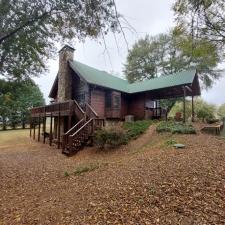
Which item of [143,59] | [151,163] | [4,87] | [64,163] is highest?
[143,59]

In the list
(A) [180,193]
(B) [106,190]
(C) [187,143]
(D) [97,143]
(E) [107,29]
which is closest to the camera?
(A) [180,193]

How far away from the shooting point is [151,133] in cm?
1374

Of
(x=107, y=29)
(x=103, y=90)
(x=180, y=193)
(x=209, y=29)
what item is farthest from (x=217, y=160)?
(x=103, y=90)

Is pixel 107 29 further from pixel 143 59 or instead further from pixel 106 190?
pixel 143 59

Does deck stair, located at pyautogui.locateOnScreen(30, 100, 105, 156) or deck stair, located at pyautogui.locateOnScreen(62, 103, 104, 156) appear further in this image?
deck stair, located at pyautogui.locateOnScreen(30, 100, 105, 156)

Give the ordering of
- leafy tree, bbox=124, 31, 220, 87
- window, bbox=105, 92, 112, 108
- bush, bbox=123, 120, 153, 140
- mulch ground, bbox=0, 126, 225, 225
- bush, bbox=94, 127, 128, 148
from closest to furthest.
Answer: mulch ground, bbox=0, 126, 225, 225 → bush, bbox=94, 127, 128, 148 → bush, bbox=123, 120, 153, 140 → window, bbox=105, 92, 112, 108 → leafy tree, bbox=124, 31, 220, 87

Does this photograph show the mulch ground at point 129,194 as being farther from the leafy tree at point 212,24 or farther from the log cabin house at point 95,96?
the log cabin house at point 95,96

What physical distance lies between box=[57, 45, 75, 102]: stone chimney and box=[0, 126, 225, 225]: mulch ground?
36.8 ft

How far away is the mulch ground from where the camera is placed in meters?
4.06

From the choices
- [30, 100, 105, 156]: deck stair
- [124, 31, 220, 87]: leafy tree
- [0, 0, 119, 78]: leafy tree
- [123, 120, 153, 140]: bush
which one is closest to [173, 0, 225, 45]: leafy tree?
[0, 0, 119, 78]: leafy tree

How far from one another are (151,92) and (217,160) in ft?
46.5

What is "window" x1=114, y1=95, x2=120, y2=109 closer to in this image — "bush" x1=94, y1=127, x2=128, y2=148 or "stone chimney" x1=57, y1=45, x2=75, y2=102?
"stone chimney" x1=57, y1=45, x2=75, y2=102

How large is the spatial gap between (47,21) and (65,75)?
34.8 feet

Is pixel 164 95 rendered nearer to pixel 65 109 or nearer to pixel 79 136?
pixel 65 109
